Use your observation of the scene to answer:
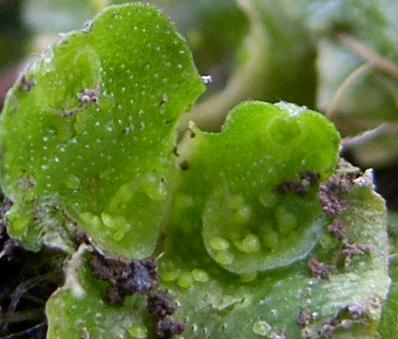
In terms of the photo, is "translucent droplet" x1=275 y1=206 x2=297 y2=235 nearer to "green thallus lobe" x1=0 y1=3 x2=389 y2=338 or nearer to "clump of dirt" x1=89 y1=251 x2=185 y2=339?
"green thallus lobe" x1=0 y1=3 x2=389 y2=338

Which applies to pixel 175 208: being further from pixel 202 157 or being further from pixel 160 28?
pixel 160 28

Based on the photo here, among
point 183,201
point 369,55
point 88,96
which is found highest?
point 88,96

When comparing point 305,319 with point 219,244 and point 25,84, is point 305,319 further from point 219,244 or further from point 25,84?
point 25,84

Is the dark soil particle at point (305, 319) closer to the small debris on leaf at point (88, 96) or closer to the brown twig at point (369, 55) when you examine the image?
the small debris on leaf at point (88, 96)

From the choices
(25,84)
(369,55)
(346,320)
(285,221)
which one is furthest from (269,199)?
(369,55)

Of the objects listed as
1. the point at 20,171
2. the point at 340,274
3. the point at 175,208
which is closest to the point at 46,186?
the point at 20,171

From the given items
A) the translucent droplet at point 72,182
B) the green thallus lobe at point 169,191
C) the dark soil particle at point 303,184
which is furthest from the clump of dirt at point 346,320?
the translucent droplet at point 72,182

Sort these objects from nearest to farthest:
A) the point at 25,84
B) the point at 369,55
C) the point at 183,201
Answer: the point at 25,84 < the point at 183,201 < the point at 369,55

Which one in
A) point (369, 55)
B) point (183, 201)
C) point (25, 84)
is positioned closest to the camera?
point (25, 84)
